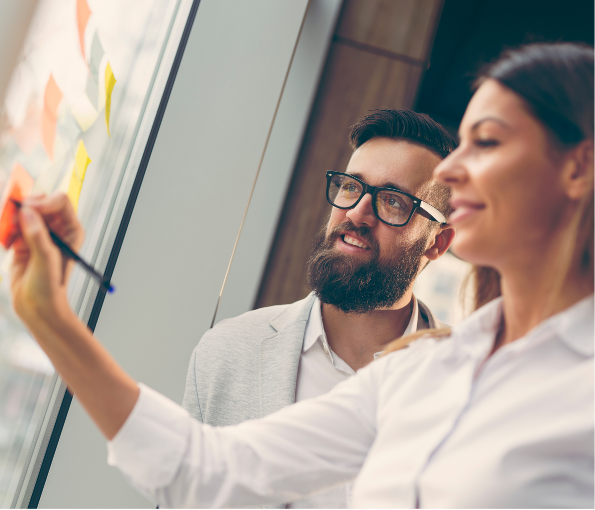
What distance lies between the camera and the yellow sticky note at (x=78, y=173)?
881 millimetres

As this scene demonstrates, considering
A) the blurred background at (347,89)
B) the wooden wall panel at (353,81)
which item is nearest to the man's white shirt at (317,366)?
the blurred background at (347,89)

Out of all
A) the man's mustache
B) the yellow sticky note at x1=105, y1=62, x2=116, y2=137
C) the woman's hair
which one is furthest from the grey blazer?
the woman's hair

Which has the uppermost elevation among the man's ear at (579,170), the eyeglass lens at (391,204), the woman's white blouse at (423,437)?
the eyeglass lens at (391,204)

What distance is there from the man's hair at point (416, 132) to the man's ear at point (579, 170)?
77 centimetres

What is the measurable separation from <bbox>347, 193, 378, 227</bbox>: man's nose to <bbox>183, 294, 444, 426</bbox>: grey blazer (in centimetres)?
35

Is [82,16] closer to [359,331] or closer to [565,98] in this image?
[565,98]

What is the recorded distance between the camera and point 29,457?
1049 mm

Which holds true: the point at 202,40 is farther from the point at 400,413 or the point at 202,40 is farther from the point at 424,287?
the point at 424,287

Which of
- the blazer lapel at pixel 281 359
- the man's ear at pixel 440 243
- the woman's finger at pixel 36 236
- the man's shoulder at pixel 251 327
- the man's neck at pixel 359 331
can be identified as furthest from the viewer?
the man's ear at pixel 440 243

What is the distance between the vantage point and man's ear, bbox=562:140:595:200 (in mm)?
733

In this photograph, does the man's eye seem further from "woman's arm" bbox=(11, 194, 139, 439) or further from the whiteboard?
"woman's arm" bbox=(11, 194, 139, 439)

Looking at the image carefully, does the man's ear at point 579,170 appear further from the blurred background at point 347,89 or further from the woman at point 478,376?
the blurred background at point 347,89

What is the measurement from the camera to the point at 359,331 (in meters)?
1.50

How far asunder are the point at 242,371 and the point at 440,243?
0.84 m
